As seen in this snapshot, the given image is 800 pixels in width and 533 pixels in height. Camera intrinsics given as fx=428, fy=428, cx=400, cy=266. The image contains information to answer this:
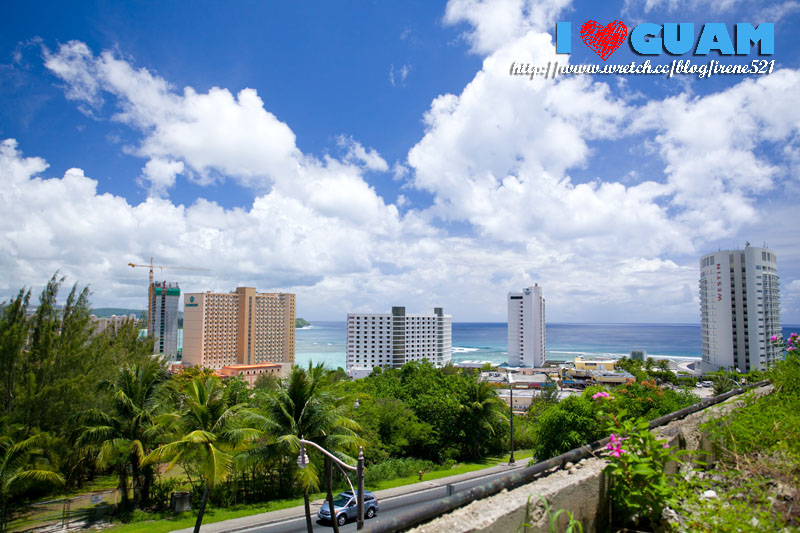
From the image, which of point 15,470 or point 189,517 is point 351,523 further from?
point 15,470

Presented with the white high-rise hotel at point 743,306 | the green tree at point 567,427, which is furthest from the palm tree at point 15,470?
the white high-rise hotel at point 743,306

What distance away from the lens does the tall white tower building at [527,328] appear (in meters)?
116

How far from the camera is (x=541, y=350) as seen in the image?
11606 centimetres

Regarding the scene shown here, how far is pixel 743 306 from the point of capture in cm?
6925

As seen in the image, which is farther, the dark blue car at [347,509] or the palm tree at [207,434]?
the dark blue car at [347,509]

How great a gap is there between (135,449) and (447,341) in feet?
354

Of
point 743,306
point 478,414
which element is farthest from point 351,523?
point 743,306

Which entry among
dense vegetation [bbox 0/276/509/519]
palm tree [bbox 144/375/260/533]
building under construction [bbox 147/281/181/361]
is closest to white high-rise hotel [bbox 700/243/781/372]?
dense vegetation [bbox 0/276/509/519]

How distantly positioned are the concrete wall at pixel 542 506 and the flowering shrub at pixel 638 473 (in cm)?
14

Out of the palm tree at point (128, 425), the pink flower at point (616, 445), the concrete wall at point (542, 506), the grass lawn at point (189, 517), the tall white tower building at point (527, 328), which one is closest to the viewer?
the concrete wall at point (542, 506)

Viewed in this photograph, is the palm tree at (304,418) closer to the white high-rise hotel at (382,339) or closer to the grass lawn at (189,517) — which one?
the grass lawn at (189,517)

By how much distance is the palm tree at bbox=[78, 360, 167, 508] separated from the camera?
15.8 meters

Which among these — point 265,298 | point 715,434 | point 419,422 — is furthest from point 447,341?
point 715,434

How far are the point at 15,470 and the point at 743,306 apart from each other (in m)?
87.8
